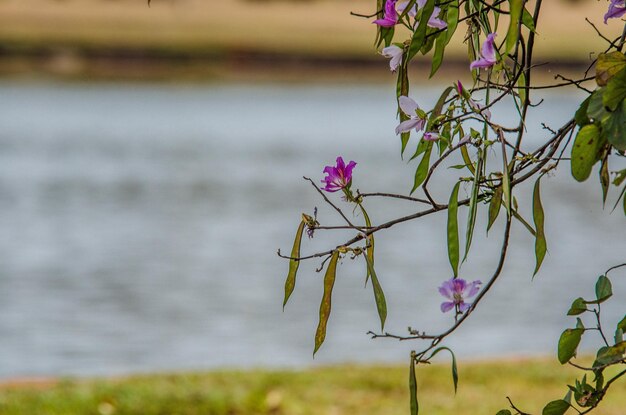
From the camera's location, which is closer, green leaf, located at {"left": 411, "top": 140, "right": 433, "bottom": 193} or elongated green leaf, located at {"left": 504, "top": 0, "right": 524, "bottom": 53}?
elongated green leaf, located at {"left": 504, "top": 0, "right": 524, "bottom": 53}

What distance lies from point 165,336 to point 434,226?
5.50m

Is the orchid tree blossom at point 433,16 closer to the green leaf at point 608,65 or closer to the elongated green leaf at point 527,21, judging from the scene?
the elongated green leaf at point 527,21

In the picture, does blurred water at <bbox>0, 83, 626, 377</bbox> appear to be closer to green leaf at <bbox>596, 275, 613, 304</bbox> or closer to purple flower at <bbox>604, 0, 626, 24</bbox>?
green leaf at <bbox>596, 275, 613, 304</bbox>

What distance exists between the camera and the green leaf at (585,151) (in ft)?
4.81

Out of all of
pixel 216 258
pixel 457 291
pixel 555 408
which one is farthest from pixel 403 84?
pixel 216 258

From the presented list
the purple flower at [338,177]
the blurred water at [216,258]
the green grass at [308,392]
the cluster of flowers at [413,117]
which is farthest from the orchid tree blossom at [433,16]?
the blurred water at [216,258]

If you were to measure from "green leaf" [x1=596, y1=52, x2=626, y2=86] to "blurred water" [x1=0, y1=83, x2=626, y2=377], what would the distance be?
12.9 ft

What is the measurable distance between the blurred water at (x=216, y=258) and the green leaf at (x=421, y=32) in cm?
379

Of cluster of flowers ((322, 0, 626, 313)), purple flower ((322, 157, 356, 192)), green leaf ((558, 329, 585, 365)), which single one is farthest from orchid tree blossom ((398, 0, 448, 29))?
green leaf ((558, 329, 585, 365))

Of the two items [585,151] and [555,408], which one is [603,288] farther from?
[585,151]

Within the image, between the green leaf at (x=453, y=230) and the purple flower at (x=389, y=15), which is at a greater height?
the purple flower at (x=389, y=15)

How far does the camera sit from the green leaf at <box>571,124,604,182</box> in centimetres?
147

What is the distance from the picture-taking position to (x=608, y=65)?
4.84 ft

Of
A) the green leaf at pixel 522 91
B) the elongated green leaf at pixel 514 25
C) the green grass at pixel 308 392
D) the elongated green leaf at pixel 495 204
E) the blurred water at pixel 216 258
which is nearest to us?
the elongated green leaf at pixel 514 25
